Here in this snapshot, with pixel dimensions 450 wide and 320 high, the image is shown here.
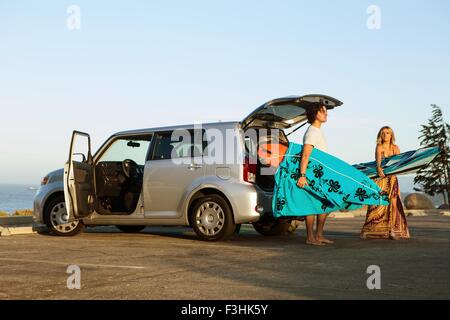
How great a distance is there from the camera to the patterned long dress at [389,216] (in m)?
10.8

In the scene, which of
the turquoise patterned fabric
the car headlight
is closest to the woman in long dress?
the turquoise patterned fabric

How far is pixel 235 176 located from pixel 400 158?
2855 mm

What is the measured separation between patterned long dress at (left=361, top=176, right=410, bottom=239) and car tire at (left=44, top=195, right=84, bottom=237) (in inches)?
204

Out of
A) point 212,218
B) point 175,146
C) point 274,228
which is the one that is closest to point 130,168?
point 175,146

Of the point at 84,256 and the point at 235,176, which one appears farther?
the point at 235,176

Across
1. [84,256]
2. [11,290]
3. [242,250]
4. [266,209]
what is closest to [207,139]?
[266,209]

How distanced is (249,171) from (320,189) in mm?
1148

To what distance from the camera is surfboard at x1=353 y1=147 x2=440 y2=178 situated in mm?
10586

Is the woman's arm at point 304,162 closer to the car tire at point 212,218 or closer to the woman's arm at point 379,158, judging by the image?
the car tire at point 212,218

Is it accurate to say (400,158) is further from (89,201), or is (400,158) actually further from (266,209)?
(89,201)

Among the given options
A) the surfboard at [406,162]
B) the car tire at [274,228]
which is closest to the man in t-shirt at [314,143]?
the surfboard at [406,162]

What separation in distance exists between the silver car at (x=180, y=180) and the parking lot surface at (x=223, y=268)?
46 cm
